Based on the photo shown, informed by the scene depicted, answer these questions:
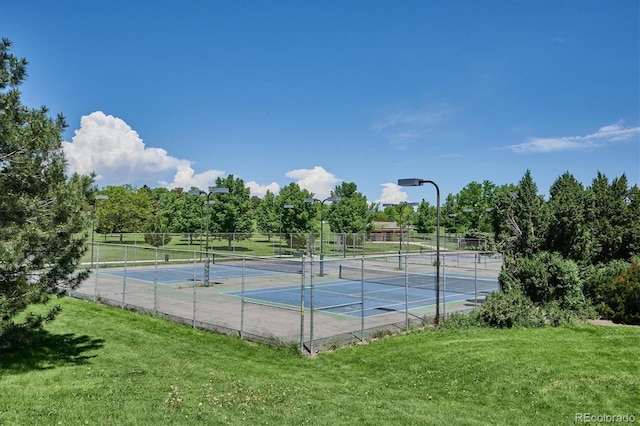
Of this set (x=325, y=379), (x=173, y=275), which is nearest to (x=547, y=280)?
(x=325, y=379)

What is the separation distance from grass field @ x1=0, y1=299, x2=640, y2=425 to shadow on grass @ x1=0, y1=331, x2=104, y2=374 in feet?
0.10

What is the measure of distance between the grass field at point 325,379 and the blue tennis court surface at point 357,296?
595 cm

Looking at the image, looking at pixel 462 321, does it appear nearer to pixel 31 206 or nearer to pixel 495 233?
pixel 495 233

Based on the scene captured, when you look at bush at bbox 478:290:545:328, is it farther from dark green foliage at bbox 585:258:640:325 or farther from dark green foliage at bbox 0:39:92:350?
dark green foliage at bbox 0:39:92:350

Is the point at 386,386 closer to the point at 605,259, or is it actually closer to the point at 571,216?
the point at 571,216

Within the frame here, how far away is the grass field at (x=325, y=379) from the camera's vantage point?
7977 millimetres

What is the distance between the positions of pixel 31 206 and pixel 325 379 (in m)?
7.12

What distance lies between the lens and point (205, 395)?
28.8 feet

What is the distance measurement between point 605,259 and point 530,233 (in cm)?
492

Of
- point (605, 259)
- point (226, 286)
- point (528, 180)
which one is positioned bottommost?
point (226, 286)

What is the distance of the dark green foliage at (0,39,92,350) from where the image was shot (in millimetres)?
8867

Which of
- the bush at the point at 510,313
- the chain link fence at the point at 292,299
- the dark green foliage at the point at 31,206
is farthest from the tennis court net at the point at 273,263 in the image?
the bush at the point at 510,313

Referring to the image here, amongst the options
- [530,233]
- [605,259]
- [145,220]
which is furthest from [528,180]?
[145,220]

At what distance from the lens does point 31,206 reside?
8.98m
